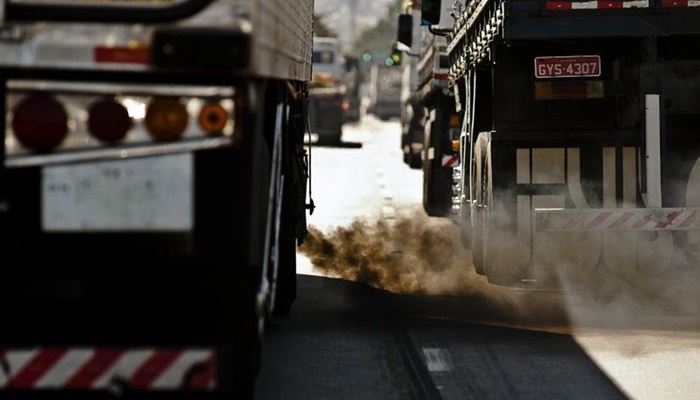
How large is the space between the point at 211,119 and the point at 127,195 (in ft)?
1.37

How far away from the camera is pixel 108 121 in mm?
5770

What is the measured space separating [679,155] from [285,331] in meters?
3.32

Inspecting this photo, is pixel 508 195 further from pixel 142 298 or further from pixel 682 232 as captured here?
pixel 142 298

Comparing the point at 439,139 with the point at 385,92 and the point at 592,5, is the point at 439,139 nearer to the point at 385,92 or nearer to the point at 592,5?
the point at 592,5

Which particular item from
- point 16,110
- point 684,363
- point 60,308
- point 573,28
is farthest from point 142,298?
point 573,28

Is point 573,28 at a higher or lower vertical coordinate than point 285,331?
higher

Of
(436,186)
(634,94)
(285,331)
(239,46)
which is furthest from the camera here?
(436,186)

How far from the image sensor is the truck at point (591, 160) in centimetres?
1117

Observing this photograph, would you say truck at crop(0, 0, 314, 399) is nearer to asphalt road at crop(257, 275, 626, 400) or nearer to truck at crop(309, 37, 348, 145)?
asphalt road at crop(257, 275, 626, 400)

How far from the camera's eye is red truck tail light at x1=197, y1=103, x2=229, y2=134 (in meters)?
5.79

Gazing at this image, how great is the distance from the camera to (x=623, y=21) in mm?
10672

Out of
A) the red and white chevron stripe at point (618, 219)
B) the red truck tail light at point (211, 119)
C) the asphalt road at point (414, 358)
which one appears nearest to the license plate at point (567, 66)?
the red and white chevron stripe at point (618, 219)

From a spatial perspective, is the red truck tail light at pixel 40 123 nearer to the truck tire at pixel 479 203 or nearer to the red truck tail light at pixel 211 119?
the red truck tail light at pixel 211 119

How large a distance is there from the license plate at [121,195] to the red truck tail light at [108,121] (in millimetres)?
99
